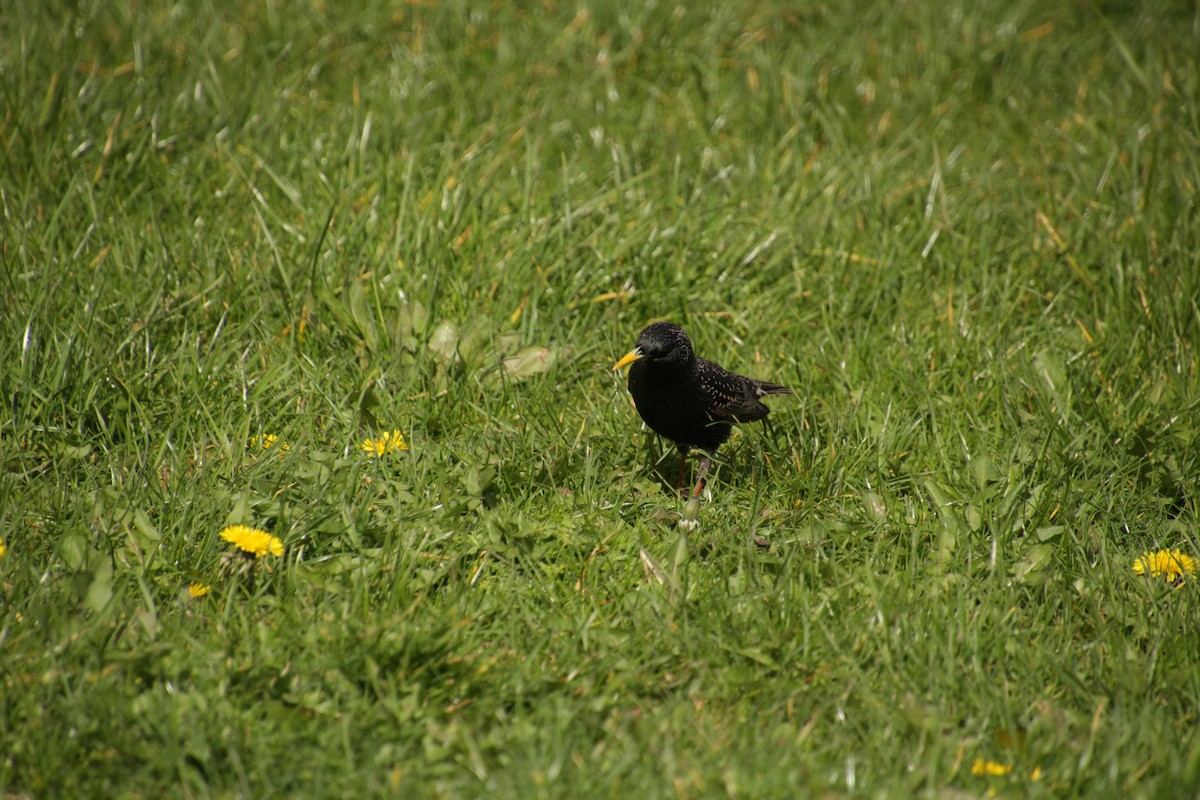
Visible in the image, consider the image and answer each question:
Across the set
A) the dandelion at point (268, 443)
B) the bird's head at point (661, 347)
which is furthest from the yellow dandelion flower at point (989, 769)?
the dandelion at point (268, 443)

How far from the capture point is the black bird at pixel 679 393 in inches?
164

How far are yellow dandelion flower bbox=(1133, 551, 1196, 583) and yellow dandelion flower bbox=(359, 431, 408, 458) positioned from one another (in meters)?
2.78

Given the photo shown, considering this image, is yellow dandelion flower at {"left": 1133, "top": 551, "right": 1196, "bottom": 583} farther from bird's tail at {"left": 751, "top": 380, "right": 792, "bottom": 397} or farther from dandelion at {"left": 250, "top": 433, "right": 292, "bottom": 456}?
dandelion at {"left": 250, "top": 433, "right": 292, "bottom": 456}

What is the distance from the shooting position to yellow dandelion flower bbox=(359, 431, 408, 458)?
4133mm

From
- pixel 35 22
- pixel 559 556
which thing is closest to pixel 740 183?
pixel 559 556

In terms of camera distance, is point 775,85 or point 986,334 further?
point 775,85

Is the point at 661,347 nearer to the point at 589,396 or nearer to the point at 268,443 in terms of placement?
the point at 589,396

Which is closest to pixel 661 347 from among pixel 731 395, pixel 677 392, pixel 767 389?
pixel 677 392

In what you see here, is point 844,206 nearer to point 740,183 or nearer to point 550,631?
point 740,183

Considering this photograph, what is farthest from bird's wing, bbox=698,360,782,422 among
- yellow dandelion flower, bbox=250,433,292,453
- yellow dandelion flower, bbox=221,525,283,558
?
yellow dandelion flower, bbox=221,525,283,558

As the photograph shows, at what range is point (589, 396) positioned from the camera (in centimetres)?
479

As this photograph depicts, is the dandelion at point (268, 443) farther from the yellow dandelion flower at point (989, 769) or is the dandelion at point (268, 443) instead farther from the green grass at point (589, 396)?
the yellow dandelion flower at point (989, 769)

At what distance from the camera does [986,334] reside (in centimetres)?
516

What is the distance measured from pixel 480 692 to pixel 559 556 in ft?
2.40
